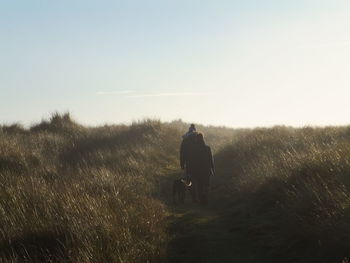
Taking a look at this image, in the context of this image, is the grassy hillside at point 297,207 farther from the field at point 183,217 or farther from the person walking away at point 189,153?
the person walking away at point 189,153

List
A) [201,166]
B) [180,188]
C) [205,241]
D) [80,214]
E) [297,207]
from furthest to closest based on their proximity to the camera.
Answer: [201,166]
[180,188]
[205,241]
[297,207]
[80,214]

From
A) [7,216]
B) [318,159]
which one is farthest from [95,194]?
[318,159]

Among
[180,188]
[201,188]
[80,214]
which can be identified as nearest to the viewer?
[80,214]

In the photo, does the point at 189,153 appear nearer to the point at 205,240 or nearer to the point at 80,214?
the point at 205,240

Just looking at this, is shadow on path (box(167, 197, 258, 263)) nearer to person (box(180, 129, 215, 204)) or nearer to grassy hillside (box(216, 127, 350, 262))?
grassy hillside (box(216, 127, 350, 262))

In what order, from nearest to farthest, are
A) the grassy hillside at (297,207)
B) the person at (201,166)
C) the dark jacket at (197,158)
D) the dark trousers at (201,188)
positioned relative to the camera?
the grassy hillside at (297,207)
the dark trousers at (201,188)
the person at (201,166)
the dark jacket at (197,158)

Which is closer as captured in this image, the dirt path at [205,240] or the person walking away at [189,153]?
the dirt path at [205,240]

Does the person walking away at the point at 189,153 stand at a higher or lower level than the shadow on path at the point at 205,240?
higher

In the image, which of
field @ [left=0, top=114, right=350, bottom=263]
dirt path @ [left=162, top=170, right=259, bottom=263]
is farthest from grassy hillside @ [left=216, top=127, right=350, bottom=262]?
dirt path @ [left=162, top=170, right=259, bottom=263]

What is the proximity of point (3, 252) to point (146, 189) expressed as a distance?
232 inches

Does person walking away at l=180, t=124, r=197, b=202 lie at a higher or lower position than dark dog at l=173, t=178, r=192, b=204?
higher

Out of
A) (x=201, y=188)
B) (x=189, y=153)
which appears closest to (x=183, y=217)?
(x=201, y=188)

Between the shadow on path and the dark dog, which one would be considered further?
the dark dog

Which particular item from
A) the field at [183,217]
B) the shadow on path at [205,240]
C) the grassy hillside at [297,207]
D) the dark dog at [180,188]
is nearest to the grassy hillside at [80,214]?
the field at [183,217]
